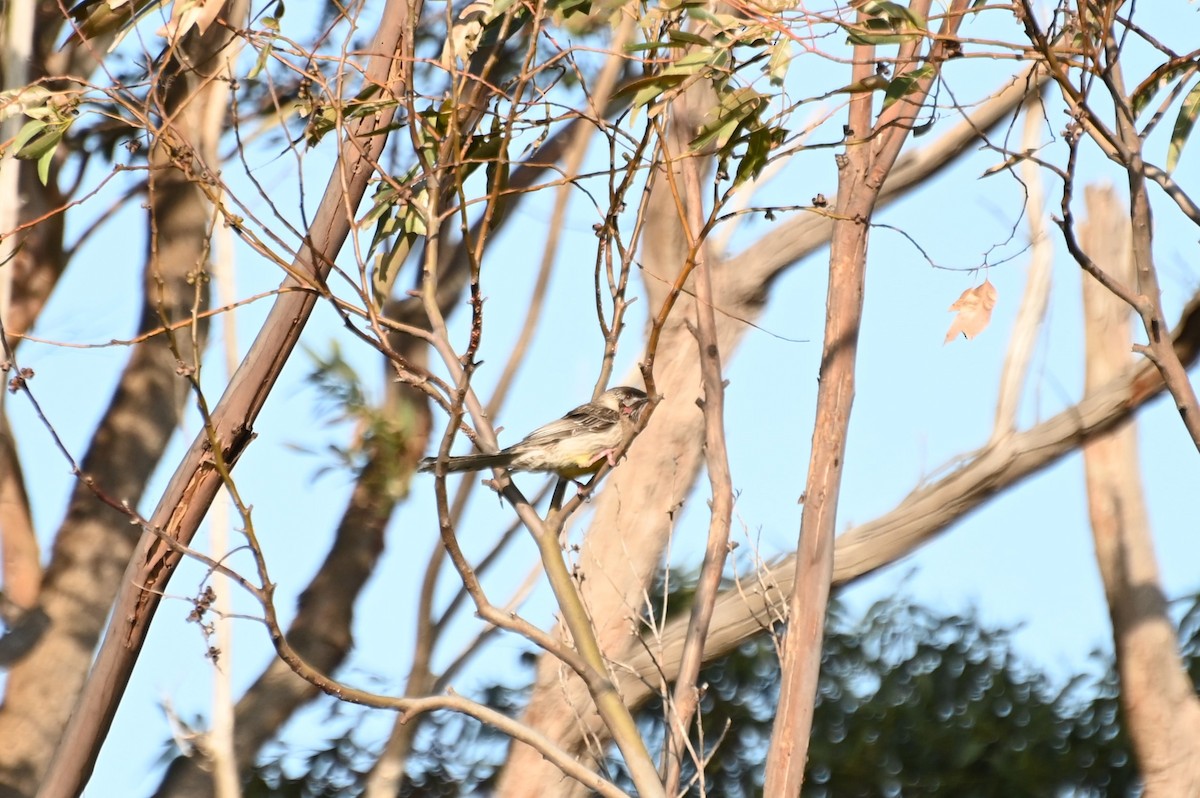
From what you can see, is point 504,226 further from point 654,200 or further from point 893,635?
point 893,635

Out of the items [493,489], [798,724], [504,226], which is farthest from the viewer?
[504,226]

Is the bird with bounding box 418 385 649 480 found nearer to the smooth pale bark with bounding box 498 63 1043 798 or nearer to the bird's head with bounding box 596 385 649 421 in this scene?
the bird's head with bounding box 596 385 649 421

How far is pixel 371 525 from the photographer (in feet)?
22.9

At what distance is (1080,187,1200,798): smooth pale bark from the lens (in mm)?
5695

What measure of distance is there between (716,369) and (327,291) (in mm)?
1287

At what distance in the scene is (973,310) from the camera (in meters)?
3.37

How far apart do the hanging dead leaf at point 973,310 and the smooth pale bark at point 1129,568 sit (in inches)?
102

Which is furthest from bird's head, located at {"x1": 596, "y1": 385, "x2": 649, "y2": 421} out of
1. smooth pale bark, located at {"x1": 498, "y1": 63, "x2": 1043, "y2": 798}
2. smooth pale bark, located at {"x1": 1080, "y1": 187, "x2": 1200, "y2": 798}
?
smooth pale bark, located at {"x1": 1080, "y1": 187, "x2": 1200, "y2": 798}

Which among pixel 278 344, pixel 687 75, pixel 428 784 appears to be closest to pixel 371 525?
pixel 428 784

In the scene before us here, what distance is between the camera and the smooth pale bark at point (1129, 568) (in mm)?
5695

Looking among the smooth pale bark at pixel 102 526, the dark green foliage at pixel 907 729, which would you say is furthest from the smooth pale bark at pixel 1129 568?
the smooth pale bark at pixel 102 526

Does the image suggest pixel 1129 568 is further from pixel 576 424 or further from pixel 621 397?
pixel 576 424

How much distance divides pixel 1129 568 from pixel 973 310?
3128 mm

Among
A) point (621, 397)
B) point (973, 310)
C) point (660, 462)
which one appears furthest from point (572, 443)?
point (973, 310)
